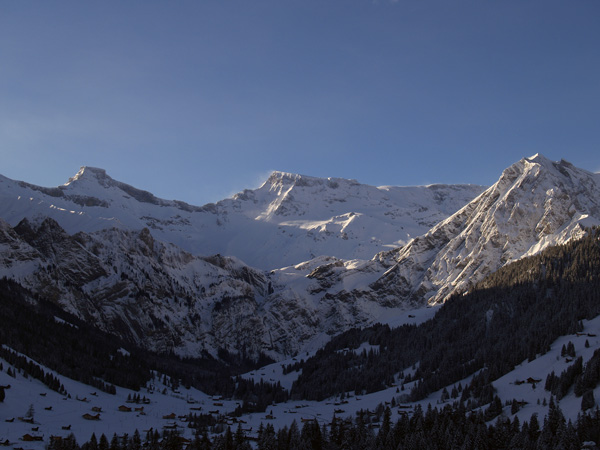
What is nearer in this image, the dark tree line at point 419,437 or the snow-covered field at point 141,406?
the dark tree line at point 419,437

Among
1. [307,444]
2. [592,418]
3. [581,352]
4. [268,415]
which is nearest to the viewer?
[592,418]

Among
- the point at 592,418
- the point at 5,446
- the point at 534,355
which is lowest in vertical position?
the point at 5,446

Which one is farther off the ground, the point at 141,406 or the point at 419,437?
the point at 419,437

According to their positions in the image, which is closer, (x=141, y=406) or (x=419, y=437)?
(x=419, y=437)

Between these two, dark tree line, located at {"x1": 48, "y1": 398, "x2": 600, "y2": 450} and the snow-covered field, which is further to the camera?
the snow-covered field

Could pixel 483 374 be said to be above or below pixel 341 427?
above

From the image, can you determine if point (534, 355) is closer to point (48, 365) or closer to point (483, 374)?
point (483, 374)

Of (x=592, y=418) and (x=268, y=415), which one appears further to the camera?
(x=268, y=415)

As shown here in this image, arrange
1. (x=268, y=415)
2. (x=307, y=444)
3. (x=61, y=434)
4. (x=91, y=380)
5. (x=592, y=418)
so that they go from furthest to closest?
(x=91, y=380) → (x=268, y=415) → (x=61, y=434) → (x=307, y=444) → (x=592, y=418)

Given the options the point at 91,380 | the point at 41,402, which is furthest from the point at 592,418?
the point at 91,380

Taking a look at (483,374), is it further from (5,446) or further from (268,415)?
(5,446)

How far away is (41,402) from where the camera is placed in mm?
164125

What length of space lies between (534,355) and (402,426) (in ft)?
155

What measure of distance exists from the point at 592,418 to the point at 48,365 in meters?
141
